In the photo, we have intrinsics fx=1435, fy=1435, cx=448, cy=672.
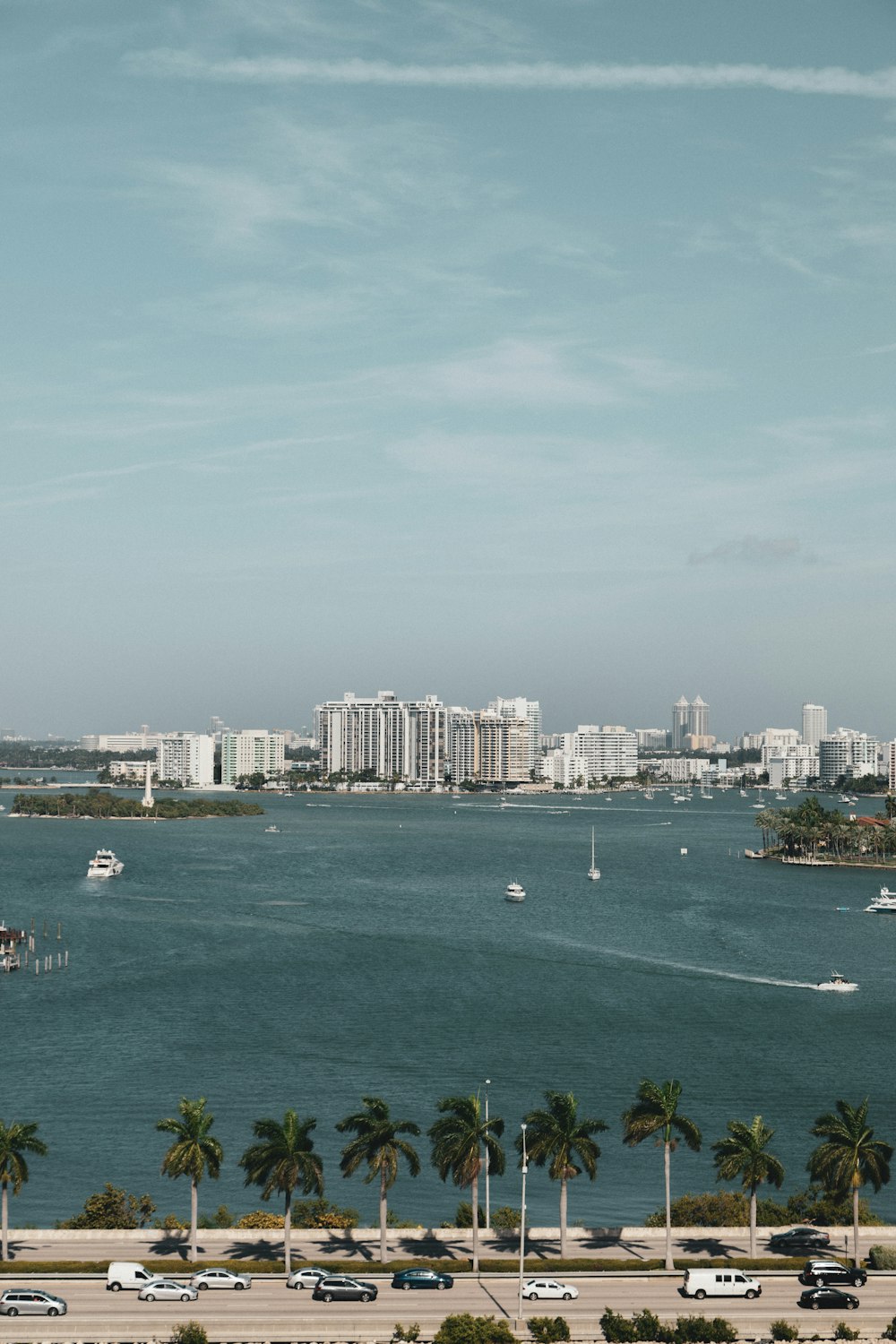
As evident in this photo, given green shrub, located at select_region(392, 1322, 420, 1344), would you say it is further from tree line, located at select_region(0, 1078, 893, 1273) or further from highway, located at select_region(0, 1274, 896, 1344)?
tree line, located at select_region(0, 1078, 893, 1273)

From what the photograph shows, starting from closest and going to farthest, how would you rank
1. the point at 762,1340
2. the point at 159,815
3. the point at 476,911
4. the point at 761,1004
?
the point at 762,1340, the point at 761,1004, the point at 476,911, the point at 159,815

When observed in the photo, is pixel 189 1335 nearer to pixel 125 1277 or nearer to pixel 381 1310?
pixel 125 1277

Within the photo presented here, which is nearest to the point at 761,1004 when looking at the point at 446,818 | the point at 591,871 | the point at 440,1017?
the point at 440,1017

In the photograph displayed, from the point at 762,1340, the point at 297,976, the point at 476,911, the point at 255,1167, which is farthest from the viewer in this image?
the point at 476,911

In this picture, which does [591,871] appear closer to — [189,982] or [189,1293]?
[189,982]

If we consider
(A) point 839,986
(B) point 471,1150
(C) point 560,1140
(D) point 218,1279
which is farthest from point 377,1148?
(A) point 839,986
